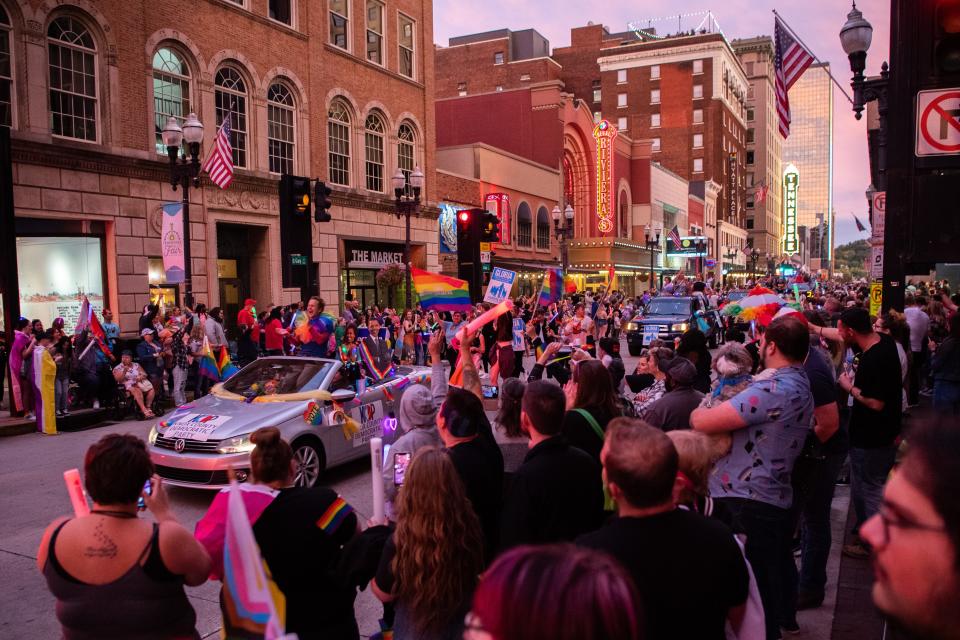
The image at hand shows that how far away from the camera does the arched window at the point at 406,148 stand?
102 feet

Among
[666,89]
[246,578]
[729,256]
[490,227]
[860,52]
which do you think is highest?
[666,89]

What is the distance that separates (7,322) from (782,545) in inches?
563

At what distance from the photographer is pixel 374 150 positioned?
2980 centimetres

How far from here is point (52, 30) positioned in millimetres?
18188

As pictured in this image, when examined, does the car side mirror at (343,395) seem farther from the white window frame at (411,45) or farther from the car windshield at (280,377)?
the white window frame at (411,45)

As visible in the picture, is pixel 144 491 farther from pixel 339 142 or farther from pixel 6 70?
pixel 339 142

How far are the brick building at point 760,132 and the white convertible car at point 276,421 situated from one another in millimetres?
110250

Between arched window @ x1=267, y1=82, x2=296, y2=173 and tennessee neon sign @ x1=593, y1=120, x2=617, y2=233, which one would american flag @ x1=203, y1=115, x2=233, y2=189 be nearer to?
arched window @ x1=267, y1=82, x2=296, y2=173

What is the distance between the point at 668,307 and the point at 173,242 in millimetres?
14989

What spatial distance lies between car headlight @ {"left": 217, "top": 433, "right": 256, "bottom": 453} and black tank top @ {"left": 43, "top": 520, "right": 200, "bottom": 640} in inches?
184

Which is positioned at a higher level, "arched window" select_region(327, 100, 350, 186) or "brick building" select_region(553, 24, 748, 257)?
"brick building" select_region(553, 24, 748, 257)

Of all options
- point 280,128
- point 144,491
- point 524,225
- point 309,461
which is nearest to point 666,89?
point 524,225

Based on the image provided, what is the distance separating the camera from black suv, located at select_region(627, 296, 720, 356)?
21.6 m

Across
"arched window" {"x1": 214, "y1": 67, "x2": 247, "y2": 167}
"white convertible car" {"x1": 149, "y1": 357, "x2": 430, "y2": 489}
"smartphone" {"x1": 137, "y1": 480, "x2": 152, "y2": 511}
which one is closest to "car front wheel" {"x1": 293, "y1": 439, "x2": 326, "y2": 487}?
"white convertible car" {"x1": 149, "y1": 357, "x2": 430, "y2": 489}
